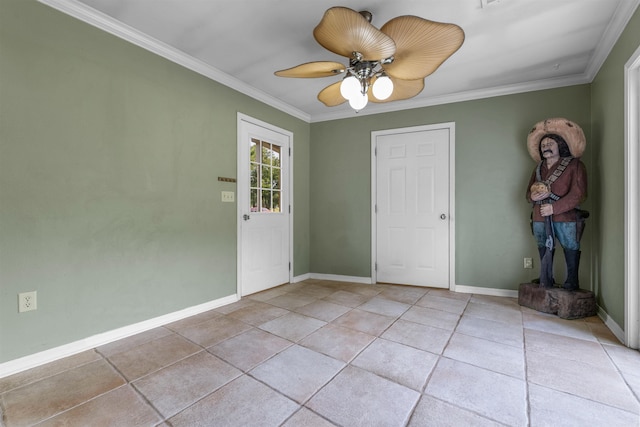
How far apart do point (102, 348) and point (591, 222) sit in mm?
4500

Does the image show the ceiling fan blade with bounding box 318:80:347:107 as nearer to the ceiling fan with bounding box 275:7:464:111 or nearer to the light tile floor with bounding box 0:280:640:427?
the ceiling fan with bounding box 275:7:464:111

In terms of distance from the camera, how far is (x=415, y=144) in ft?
12.6

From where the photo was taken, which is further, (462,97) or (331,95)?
(462,97)

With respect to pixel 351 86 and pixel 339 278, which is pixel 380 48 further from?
pixel 339 278

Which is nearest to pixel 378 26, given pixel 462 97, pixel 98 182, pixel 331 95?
pixel 331 95

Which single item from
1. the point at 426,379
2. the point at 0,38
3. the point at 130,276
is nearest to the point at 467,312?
the point at 426,379

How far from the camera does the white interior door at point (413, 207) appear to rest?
12.2 ft

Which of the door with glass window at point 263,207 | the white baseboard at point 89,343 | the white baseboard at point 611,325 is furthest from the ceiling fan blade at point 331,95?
the white baseboard at point 611,325

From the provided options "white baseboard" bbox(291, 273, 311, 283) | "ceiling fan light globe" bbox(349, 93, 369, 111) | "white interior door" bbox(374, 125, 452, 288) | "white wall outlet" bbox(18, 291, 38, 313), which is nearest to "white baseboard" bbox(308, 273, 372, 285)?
"white baseboard" bbox(291, 273, 311, 283)

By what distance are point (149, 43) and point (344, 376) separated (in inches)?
116

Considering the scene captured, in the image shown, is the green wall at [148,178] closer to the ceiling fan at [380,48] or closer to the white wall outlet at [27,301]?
the white wall outlet at [27,301]

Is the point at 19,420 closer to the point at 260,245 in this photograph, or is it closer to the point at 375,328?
the point at 375,328

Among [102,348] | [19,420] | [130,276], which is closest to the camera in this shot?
[19,420]

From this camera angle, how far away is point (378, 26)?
2312 millimetres
